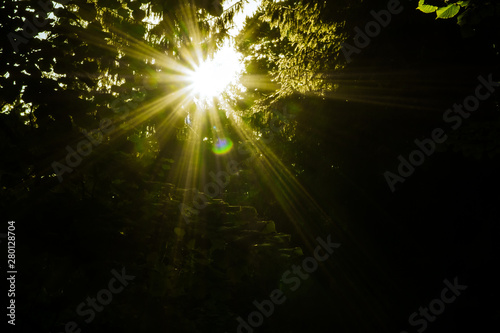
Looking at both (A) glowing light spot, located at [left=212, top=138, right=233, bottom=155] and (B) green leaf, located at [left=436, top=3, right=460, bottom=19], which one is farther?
(A) glowing light spot, located at [left=212, top=138, right=233, bottom=155]

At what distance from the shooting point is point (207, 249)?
255 cm

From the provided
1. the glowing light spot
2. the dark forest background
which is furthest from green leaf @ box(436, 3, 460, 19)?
the glowing light spot

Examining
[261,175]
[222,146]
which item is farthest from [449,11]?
[222,146]

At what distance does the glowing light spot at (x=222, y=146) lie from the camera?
803 inches

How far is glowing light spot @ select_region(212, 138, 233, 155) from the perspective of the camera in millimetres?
20402

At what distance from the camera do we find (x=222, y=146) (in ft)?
68.7

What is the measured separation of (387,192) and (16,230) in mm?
8626

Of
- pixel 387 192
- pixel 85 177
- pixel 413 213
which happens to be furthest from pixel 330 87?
pixel 85 177

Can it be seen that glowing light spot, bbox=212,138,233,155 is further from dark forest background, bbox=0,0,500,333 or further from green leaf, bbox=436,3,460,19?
green leaf, bbox=436,3,460,19

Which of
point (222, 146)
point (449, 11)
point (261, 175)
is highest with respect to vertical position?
point (222, 146)

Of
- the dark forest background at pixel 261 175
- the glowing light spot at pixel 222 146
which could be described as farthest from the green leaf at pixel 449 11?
the glowing light spot at pixel 222 146

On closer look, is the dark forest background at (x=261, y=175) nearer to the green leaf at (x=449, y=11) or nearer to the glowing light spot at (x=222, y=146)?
the green leaf at (x=449, y=11)

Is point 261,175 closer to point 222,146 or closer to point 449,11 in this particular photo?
point 222,146

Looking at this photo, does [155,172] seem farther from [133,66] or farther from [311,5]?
[311,5]
